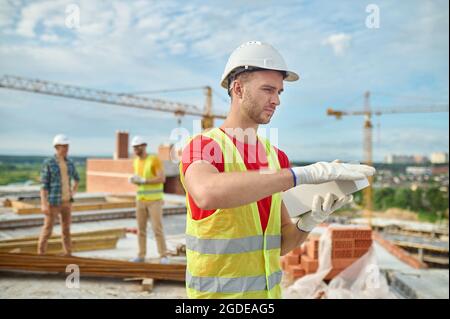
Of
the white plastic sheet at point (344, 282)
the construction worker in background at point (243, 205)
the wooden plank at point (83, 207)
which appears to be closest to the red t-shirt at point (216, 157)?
the construction worker in background at point (243, 205)

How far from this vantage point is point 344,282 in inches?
223

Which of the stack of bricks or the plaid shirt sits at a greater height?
the plaid shirt

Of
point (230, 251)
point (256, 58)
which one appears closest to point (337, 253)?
point (230, 251)

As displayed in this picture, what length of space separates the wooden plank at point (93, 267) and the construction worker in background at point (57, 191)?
746 millimetres

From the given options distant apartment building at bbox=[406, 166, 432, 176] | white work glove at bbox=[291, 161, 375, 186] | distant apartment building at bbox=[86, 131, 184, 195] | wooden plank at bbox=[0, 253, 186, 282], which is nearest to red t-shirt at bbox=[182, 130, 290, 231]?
white work glove at bbox=[291, 161, 375, 186]

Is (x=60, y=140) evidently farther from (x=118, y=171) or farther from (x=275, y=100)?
(x=118, y=171)

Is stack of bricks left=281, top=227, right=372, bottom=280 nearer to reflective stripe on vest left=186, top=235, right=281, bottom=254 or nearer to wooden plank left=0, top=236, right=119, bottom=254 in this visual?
wooden plank left=0, top=236, right=119, bottom=254

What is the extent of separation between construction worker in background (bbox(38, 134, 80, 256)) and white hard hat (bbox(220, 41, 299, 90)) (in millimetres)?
4809

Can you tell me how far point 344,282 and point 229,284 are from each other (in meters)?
4.73

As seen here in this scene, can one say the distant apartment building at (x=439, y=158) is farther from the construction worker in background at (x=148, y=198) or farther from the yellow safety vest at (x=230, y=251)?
the yellow safety vest at (x=230, y=251)

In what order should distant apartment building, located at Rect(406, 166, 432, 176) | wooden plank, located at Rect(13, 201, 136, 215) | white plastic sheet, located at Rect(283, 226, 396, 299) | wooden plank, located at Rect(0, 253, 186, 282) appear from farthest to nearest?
distant apartment building, located at Rect(406, 166, 432, 176), wooden plank, located at Rect(13, 201, 136, 215), white plastic sheet, located at Rect(283, 226, 396, 299), wooden plank, located at Rect(0, 253, 186, 282)

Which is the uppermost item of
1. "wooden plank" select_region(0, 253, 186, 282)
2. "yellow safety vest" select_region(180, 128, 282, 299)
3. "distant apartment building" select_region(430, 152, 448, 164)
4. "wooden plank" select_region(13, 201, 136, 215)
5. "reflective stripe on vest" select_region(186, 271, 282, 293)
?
"distant apartment building" select_region(430, 152, 448, 164)

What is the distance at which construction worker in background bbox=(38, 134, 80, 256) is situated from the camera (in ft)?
18.2

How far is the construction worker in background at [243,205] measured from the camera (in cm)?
141
